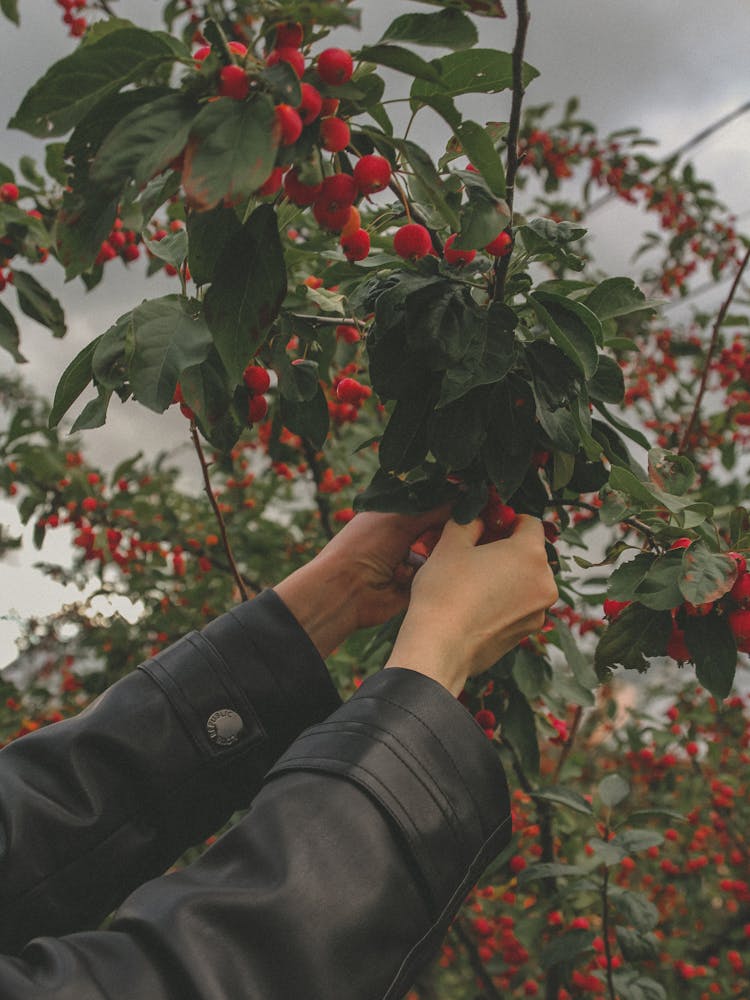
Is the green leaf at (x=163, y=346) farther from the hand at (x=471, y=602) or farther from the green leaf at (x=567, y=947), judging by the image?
the green leaf at (x=567, y=947)

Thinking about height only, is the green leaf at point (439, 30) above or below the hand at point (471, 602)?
above

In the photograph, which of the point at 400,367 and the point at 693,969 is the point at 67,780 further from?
the point at 693,969

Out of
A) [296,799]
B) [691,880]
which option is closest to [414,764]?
[296,799]

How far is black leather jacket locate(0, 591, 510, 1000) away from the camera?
761mm

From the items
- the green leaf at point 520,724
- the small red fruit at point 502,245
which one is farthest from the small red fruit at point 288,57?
the green leaf at point 520,724

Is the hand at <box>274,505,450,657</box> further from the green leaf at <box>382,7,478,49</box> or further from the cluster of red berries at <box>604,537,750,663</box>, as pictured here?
the green leaf at <box>382,7,478,49</box>

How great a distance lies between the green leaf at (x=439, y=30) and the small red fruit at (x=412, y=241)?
0.90 ft

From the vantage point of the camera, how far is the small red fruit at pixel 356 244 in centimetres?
119

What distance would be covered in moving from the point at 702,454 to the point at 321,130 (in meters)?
3.80

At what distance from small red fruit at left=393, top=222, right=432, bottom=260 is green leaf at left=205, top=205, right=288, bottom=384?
24 cm

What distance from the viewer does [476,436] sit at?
117 cm

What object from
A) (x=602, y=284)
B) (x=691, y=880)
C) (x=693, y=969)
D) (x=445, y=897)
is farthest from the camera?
(x=691, y=880)

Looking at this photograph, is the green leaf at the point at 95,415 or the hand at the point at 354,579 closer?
the green leaf at the point at 95,415

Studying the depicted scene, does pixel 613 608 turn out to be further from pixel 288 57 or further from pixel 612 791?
pixel 612 791
